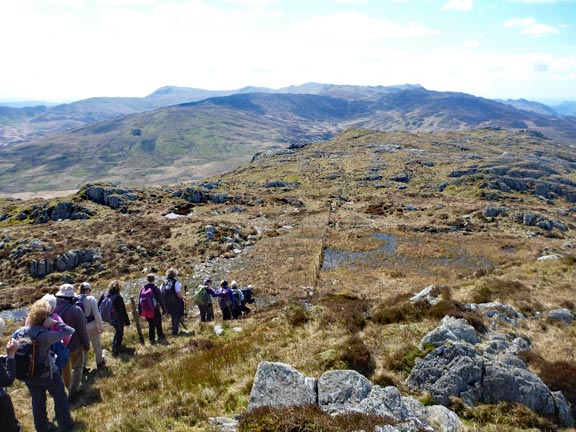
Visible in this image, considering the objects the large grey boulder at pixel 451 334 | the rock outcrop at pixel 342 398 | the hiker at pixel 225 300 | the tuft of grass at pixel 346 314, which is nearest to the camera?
the rock outcrop at pixel 342 398

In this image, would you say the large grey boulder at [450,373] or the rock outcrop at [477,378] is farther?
the large grey boulder at [450,373]

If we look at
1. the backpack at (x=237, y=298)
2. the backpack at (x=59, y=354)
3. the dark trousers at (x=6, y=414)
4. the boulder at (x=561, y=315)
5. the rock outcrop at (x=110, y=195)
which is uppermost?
the backpack at (x=59, y=354)

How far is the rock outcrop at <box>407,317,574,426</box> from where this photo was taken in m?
8.82

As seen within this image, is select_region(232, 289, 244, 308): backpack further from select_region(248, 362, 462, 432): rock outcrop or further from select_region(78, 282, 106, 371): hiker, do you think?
select_region(248, 362, 462, 432): rock outcrop

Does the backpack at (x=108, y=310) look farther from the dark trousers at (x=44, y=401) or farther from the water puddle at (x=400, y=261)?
the water puddle at (x=400, y=261)

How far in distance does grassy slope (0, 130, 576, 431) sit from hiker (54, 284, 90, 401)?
635mm

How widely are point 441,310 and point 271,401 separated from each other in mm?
9553

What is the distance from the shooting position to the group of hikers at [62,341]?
22.1ft

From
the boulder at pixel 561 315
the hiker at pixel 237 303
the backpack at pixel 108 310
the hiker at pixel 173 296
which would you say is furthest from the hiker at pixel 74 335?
the boulder at pixel 561 315

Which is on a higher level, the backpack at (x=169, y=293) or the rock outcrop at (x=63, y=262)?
the backpack at (x=169, y=293)

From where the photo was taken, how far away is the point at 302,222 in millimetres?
56250

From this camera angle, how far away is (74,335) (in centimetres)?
953

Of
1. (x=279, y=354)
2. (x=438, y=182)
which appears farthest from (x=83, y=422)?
(x=438, y=182)

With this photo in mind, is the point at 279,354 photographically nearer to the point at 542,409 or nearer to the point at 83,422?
the point at 83,422
